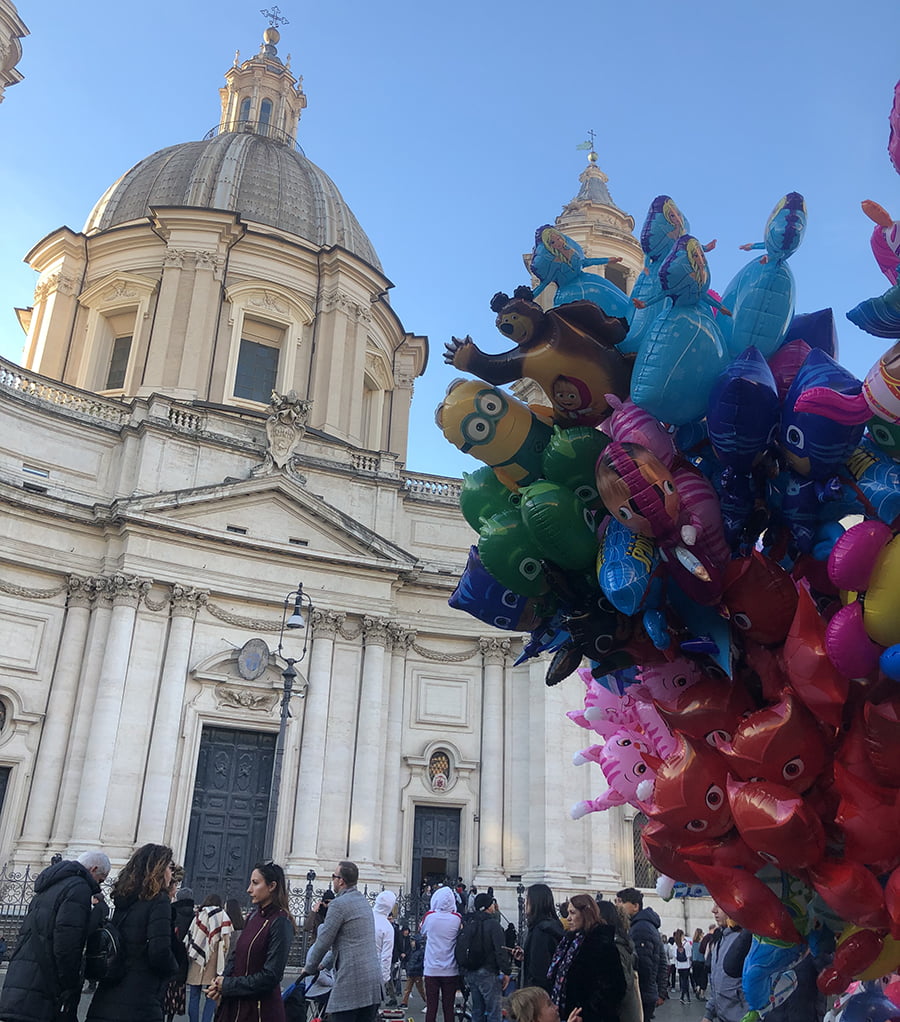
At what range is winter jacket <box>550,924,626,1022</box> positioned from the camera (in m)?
5.88

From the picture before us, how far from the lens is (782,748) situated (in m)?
4.58

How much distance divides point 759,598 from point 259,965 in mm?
3998

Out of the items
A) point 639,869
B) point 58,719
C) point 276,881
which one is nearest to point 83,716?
point 58,719

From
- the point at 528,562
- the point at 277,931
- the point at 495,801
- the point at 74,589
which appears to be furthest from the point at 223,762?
the point at 528,562

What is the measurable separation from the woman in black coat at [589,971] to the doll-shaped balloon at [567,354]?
3.19 meters

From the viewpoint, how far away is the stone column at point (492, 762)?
24234mm

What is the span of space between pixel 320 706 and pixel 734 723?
1961cm

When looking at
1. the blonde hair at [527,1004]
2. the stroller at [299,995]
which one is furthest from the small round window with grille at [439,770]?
the blonde hair at [527,1004]

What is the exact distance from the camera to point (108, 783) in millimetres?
20875

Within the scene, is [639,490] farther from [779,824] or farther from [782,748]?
[779,824]

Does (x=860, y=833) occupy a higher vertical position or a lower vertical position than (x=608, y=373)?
lower

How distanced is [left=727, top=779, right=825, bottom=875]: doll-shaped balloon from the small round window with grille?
68.9 ft

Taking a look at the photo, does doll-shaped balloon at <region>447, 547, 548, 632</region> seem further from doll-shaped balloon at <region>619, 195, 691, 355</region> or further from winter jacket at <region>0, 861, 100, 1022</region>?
winter jacket at <region>0, 861, 100, 1022</region>

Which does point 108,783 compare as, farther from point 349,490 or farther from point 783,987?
point 783,987
